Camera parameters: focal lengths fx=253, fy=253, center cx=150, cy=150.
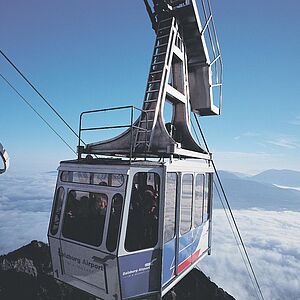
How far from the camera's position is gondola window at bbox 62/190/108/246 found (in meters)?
5.21

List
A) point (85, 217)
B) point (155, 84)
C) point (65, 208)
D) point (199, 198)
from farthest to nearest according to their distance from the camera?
point (155, 84) < point (199, 198) < point (65, 208) < point (85, 217)

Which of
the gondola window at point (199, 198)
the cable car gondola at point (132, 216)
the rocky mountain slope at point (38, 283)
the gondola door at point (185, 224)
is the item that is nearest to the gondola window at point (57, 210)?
the cable car gondola at point (132, 216)

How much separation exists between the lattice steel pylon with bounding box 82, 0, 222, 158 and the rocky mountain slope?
2639 cm

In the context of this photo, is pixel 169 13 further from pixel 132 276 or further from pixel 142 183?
pixel 132 276

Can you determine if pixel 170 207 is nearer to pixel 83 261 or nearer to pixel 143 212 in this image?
pixel 143 212

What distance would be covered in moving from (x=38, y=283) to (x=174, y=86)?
36454mm

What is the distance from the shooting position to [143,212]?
17.4 feet

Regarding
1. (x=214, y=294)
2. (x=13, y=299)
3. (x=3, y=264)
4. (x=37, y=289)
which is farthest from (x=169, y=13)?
(x=214, y=294)

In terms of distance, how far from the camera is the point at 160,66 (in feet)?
26.3

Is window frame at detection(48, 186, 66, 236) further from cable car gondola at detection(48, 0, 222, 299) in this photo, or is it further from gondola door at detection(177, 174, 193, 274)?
gondola door at detection(177, 174, 193, 274)

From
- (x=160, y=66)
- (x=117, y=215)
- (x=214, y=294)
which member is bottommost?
(x=214, y=294)

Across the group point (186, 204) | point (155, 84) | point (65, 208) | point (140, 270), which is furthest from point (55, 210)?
point (155, 84)

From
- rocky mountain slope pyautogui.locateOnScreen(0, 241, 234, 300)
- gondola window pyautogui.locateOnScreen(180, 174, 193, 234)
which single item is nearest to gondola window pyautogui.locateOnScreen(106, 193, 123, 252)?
gondola window pyautogui.locateOnScreen(180, 174, 193, 234)

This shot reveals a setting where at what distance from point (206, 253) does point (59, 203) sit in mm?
5039
